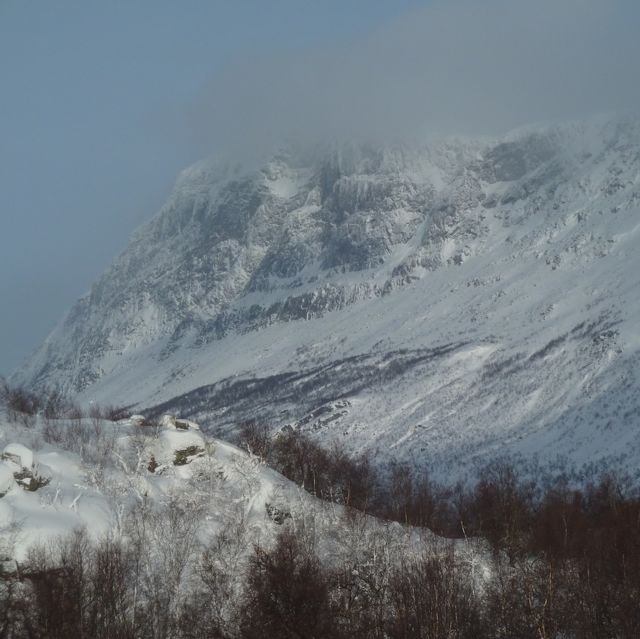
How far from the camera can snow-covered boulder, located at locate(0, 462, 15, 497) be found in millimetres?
40125

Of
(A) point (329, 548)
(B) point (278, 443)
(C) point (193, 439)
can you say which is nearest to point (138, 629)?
(A) point (329, 548)

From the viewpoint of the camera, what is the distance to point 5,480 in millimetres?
40281

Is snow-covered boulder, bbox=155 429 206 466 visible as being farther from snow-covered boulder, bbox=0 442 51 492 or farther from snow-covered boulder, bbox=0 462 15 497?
snow-covered boulder, bbox=0 462 15 497

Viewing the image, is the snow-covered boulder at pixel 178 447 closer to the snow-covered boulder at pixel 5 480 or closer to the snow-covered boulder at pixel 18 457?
the snow-covered boulder at pixel 18 457

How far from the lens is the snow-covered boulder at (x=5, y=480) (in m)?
40.1

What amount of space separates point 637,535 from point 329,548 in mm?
28783

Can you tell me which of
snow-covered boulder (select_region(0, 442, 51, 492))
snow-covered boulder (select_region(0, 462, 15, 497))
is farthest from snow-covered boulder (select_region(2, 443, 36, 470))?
snow-covered boulder (select_region(0, 462, 15, 497))

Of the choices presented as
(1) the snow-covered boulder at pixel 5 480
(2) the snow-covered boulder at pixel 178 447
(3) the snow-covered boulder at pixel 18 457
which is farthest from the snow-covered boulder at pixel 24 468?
(2) the snow-covered boulder at pixel 178 447

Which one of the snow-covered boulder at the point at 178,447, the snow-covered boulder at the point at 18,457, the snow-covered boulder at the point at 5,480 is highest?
the snow-covered boulder at the point at 178,447

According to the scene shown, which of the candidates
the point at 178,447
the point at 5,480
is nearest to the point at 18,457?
the point at 5,480

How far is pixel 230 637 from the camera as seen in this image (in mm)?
35969

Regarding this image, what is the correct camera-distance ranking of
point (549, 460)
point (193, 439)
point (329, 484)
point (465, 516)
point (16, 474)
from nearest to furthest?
point (16, 474), point (193, 439), point (329, 484), point (465, 516), point (549, 460)

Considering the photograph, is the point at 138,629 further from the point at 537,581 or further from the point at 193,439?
the point at 537,581

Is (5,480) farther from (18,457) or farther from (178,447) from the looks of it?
(178,447)
